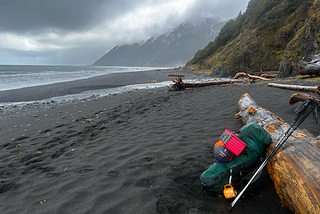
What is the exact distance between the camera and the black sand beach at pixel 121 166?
256cm

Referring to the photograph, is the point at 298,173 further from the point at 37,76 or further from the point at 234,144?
the point at 37,76

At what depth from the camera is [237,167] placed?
2.58 meters

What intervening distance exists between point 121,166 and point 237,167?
7.82 feet

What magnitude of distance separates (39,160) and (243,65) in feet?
94.3

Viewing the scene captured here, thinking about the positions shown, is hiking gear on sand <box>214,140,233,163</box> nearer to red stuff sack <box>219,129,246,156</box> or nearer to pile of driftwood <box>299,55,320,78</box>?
red stuff sack <box>219,129,246,156</box>

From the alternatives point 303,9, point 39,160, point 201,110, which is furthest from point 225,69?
point 39,160

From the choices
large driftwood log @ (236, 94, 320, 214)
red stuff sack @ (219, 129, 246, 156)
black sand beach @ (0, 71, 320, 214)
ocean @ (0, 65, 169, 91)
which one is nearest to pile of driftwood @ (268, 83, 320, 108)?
black sand beach @ (0, 71, 320, 214)

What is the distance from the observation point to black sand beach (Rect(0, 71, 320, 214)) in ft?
8.39


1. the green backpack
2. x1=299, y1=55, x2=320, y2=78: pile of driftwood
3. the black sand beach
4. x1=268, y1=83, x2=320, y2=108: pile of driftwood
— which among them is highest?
x1=299, y1=55, x2=320, y2=78: pile of driftwood

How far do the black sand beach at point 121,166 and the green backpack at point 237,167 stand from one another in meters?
0.23

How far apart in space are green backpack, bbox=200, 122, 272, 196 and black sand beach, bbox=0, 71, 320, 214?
0.23 m

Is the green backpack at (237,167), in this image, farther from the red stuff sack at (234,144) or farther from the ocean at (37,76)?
the ocean at (37,76)

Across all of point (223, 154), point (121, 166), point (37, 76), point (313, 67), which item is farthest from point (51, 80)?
point (313, 67)

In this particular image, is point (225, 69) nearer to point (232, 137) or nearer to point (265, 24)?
point (265, 24)
